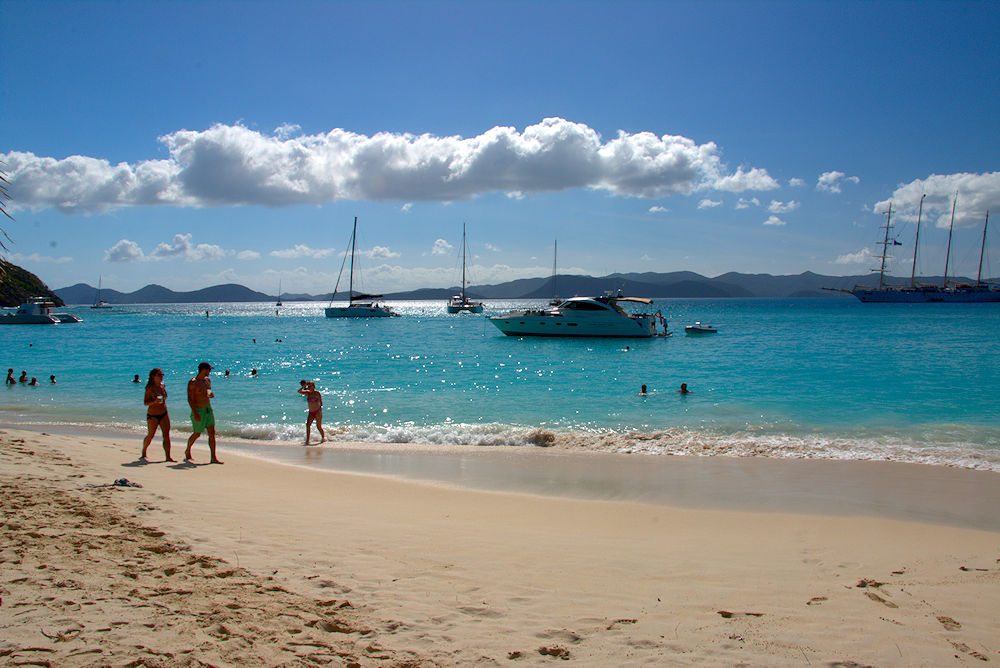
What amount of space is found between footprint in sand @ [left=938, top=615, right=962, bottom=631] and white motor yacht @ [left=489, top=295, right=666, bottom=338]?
40989mm

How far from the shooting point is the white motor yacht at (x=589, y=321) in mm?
45312

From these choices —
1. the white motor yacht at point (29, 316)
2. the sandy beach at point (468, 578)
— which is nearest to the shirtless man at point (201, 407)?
the sandy beach at point (468, 578)

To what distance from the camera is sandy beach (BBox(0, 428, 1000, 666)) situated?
3836 mm

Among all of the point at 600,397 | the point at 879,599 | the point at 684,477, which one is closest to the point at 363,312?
the point at 600,397

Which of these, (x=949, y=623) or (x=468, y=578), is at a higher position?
(x=949, y=623)

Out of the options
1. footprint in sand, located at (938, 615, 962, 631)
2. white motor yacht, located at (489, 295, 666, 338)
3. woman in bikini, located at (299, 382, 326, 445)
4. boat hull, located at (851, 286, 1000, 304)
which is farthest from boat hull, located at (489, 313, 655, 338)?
boat hull, located at (851, 286, 1000, 304)

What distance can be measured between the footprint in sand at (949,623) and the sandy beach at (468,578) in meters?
0.02

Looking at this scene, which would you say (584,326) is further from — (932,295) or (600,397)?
(932,295)

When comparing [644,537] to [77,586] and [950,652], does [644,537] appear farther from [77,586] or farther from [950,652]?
[77,586]

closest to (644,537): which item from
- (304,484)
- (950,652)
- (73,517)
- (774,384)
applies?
(950,652)

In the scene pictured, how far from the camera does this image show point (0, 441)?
10.4 m

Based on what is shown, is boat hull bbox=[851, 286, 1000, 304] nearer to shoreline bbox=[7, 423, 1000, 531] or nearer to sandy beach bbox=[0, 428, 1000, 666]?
shoreline bbox=[7, 423, 1000, 531]

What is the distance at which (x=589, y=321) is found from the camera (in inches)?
1801

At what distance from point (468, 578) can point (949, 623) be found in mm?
4108
